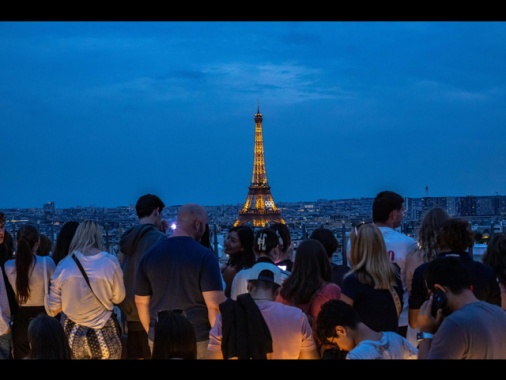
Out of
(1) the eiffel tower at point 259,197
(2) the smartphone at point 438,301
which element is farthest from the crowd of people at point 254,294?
(1) the eiffel tower at point 259,197

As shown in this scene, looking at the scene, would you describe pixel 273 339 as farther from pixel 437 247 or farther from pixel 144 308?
pixel 437 247

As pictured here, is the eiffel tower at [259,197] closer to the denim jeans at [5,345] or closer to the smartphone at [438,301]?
the denim jeans at [5,345]

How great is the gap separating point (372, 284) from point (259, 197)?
136 feet

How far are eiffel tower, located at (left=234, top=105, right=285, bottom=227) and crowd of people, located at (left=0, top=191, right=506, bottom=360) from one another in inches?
1465

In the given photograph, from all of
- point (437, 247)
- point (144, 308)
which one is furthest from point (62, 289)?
point (437, 247)

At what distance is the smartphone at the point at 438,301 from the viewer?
3.67 meters

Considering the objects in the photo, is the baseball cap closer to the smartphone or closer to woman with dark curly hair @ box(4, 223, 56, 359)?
the smartphone

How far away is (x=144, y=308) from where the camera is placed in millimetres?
5215

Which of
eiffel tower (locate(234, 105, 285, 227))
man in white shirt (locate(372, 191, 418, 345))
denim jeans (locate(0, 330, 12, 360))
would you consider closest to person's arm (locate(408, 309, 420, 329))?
man in white shirt (locate(372, 191, 418, 345))

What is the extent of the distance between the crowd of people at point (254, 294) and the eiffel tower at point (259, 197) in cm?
3722

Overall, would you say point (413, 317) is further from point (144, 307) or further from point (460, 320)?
point (144, 307)
